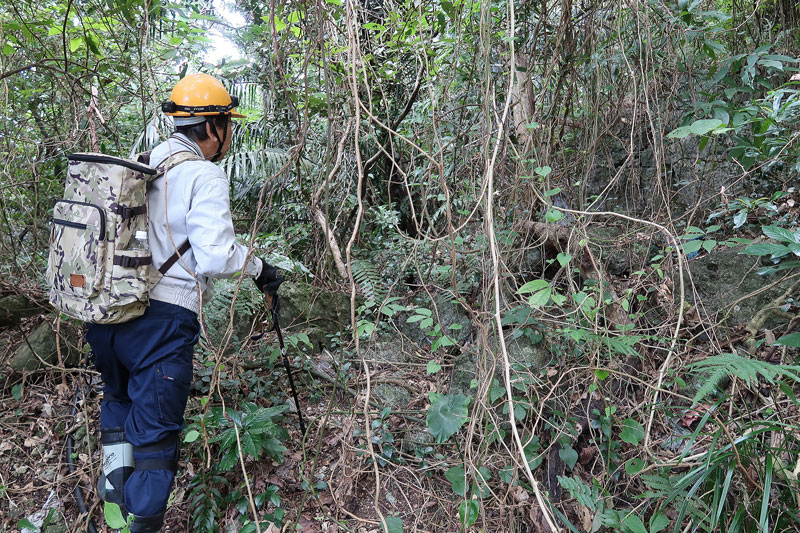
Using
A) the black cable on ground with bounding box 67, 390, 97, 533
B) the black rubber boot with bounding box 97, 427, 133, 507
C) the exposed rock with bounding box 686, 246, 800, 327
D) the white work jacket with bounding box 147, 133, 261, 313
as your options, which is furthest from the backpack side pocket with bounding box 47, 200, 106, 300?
the exposed rock with bounding box 686, 246, 800, 327

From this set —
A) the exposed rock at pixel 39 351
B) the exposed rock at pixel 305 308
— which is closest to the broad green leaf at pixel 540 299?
the exposed rock at pixel 305 308

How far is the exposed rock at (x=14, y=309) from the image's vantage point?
153 inches

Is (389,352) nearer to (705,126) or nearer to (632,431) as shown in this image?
(632,431)

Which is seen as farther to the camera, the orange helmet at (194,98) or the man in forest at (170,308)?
the orange helmet at (194,98)

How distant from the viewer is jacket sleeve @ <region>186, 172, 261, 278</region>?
2.33 m

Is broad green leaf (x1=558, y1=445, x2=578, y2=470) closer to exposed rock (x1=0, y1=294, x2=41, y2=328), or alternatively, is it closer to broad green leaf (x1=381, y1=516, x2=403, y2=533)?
broad green leaf (x1=381, y1=516, x2=403, y2=533)

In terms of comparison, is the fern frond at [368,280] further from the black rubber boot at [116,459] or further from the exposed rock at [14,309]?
the exposed rock at [14,309]

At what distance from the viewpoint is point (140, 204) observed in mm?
2328

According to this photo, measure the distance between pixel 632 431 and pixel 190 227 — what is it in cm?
256

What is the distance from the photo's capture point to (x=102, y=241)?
88.1 inches

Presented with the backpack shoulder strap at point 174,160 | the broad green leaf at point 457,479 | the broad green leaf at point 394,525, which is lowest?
the broad green leaf at point 394,525

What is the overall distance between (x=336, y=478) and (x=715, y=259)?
321cm

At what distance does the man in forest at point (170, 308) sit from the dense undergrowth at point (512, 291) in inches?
8.8

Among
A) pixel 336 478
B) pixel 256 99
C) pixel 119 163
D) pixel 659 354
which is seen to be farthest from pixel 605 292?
pixel 256 99
